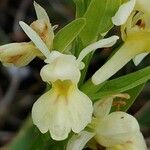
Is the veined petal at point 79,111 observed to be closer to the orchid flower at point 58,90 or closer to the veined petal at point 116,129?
the orchid flower at point 58,90

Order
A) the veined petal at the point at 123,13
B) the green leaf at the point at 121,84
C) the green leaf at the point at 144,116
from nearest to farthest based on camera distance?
the veined petal at the point at 123,13, the green leaf at the point at 121,84, the green leaf at the point at 144,116

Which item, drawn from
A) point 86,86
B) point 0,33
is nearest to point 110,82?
point 86,86

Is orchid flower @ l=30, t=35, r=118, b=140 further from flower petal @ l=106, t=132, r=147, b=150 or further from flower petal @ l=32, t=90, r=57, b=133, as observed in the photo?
flower petal @ l=106, t=132, r=147, b=150

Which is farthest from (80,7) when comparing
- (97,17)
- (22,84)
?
Answer: (22,84)

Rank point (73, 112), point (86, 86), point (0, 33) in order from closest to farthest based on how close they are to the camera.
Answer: point (73, 112)
point (86, 86)
point (0, 33)

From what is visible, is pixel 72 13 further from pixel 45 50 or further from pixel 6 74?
pixel 45 50

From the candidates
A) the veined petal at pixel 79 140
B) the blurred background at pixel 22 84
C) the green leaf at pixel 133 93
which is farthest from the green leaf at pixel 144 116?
the veined petal at pixel 79 140
